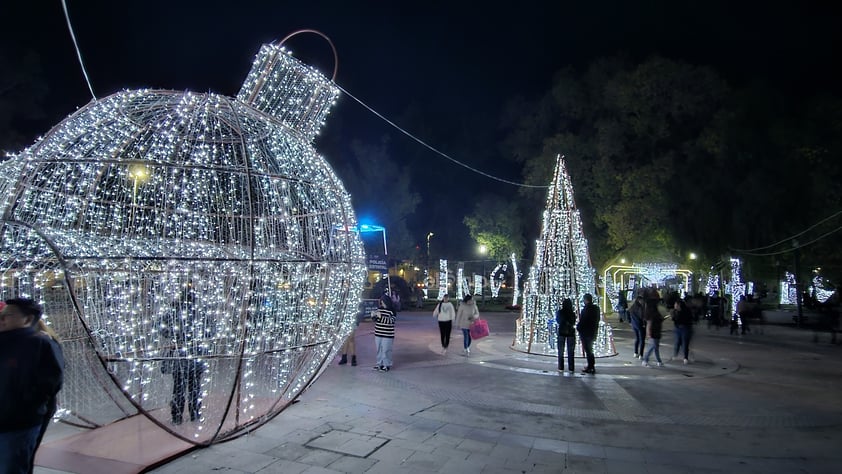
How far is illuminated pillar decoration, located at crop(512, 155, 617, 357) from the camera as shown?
11750 mm

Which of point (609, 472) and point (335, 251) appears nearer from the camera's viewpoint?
point (609, 472)

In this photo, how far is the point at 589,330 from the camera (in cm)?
987

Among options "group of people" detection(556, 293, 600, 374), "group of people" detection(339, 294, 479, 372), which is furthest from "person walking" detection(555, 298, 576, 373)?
"group of people" detection(339, 294, 479, 372)

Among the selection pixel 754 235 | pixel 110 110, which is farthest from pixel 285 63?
pixel 754 235

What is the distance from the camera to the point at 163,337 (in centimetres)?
609

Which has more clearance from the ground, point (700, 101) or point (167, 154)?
point (700, 101)

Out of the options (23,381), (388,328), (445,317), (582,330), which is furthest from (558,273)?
(23,381)

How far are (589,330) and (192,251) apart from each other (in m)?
6.94

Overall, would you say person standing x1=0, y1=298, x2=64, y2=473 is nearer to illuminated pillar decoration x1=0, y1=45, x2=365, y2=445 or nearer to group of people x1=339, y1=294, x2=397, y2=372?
illuminated pillar decoration x1=0, y1=45, x2=365, y2=445

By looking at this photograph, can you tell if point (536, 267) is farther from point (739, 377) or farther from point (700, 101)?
point (700, 101)

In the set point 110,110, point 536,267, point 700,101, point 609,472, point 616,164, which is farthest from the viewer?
point 616,164

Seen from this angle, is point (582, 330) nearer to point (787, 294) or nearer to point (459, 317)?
point (459, 317)

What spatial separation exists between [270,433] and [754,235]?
857 inches

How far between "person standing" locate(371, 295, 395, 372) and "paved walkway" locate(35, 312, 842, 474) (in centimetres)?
27
